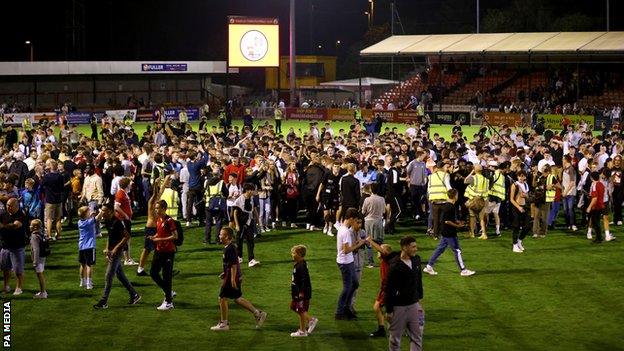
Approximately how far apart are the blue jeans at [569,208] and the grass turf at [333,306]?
74.2 inches

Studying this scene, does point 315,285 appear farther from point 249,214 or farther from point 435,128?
point 435,128

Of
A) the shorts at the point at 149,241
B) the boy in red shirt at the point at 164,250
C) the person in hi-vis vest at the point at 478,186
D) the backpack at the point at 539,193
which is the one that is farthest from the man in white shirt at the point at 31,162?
the backpack at the point at 539,193

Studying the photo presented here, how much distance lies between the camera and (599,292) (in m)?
16.4

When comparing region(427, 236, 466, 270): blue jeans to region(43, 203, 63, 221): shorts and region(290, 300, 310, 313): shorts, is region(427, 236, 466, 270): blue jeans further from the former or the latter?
region(43, 203, 63, 221): shorts

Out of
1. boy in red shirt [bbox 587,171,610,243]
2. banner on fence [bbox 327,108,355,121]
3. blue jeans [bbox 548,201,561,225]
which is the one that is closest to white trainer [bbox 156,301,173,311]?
boy in red shirt [bbox 587,171,610,243]

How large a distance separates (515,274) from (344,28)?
10259 cm

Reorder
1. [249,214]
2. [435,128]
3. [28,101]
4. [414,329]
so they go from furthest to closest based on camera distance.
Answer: [28,101] → [435,128] → [249,214] → [414,329]

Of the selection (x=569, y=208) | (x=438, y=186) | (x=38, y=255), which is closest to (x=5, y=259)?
(x=38, y=255)

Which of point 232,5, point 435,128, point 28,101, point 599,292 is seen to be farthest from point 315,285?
point 232,5

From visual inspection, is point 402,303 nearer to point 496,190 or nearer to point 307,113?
point 496,190

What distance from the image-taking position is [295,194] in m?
22.8

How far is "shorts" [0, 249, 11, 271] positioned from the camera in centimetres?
1568

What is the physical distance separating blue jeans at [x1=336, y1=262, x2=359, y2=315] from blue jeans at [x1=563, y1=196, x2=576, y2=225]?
9618 millimetres

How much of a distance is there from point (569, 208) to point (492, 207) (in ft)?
7.16
